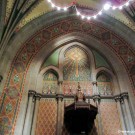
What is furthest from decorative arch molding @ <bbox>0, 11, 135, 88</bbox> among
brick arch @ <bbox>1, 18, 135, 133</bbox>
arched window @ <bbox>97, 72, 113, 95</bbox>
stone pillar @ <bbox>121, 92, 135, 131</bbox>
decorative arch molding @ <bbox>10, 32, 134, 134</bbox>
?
stone pillar @ <bbox>121, 92, 135, 131</bbox>

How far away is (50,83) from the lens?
10.4 metres

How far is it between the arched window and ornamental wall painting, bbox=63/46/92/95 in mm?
637

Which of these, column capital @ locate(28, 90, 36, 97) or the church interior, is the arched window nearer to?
the church interior

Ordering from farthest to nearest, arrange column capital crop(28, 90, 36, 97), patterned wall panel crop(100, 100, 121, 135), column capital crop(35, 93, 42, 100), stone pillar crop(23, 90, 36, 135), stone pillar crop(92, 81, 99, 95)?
1. stone pillar crop(92, 81, 99, 95)
2. column capital crop(35, 93, 42, 100)
3. column capital crop(28, 90, 36, 97)
4. patterned wall panel crop(100, 100, 121, 135)
5. stone pillar crop(23, 90, 36, 135)

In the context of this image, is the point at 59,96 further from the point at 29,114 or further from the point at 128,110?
the point at 128,110

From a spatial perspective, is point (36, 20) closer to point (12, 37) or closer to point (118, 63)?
point (12, 37)

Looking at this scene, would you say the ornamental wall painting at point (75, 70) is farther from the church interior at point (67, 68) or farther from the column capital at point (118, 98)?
the column capital at point (118, 98)

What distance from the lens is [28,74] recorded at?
9.93 metres

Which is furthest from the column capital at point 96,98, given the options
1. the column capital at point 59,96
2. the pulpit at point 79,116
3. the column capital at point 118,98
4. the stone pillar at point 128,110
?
the column capital at point 59,96

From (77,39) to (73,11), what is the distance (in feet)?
6.31

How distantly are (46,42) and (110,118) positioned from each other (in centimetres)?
587

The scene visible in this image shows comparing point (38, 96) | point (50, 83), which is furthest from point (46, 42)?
point (38, 96)

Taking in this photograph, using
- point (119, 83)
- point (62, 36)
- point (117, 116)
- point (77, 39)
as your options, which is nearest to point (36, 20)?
point (62, 36)

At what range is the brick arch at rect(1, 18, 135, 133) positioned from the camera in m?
9.23
